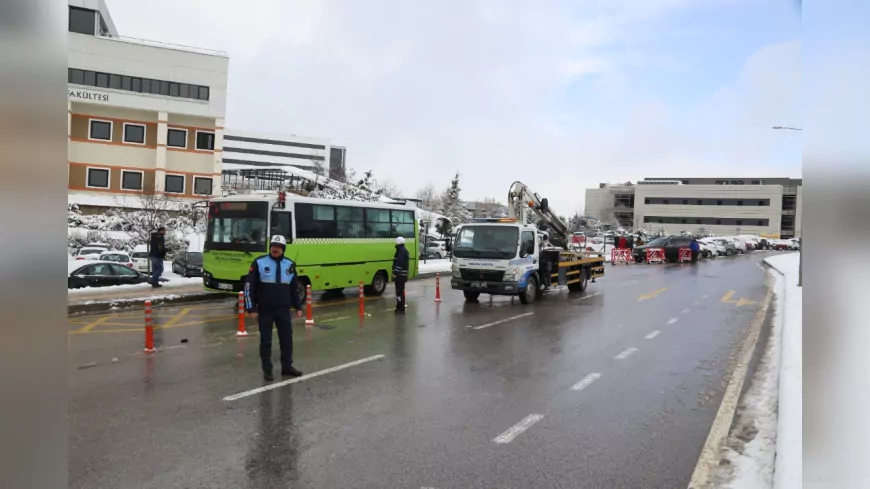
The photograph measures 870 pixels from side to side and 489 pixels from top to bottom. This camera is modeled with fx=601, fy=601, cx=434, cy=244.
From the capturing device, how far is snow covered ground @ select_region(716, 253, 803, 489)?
5.07 metres

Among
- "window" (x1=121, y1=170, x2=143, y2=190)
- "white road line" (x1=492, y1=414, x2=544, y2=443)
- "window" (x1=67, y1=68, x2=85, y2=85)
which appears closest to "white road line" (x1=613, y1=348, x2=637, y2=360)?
"white road line" (x1=492, y1=414, x2=544, y2=443)

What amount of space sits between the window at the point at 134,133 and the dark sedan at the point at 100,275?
30724 millimetres

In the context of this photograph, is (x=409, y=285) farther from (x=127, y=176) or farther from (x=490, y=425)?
(x=127, y=176)

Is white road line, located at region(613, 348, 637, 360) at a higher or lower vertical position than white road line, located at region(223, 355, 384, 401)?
higher

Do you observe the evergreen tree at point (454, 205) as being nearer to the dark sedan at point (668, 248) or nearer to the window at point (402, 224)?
the dark sedan at point (668, 248)

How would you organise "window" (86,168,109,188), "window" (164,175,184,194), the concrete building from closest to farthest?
"window" (86,168,109,188)
"window" (164,175,184,194)
the concrete building

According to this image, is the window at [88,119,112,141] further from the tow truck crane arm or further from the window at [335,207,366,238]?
the tow truck crane arm

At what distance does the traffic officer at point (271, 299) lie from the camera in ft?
28.2

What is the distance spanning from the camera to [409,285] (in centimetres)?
2317

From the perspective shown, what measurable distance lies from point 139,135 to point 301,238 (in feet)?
121

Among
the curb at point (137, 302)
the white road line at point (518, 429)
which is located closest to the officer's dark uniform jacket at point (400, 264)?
the curb at point (137, 302)

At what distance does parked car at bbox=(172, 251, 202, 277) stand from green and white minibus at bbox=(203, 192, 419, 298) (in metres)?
7.71

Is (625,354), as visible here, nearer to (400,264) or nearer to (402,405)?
(402,405)
